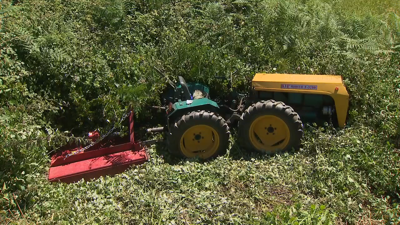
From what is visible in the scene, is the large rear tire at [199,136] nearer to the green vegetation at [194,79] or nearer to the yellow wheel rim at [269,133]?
the green vegetation at [194,79]

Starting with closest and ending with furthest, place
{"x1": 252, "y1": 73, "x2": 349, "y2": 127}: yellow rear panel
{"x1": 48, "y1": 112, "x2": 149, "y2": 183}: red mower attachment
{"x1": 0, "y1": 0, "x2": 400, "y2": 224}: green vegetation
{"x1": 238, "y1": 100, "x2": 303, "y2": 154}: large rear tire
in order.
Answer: {"x1": 0, "y1": 0, "x2": 400, "y2": 224}: green vegetation → {"x1": 48, "y1": 112, "x2": 149, "y2": 183}: red mower attachment → {"x1": 238, "y1": 100, "x2": 303, "y2": 154}: large rear tire → {"x1": 252, "y1": 73, "x2": 349, "y2": 127}: yellow rear panel

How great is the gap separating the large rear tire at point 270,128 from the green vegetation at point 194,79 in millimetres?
182

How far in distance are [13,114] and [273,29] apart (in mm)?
4774

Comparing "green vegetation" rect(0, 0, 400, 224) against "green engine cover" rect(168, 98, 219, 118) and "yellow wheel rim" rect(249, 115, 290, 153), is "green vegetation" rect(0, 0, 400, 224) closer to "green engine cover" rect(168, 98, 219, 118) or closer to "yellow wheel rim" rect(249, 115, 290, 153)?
"yellow wheel rim" rect(249, 115, 290, 153)

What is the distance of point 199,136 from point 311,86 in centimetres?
168

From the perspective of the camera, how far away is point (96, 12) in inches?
298

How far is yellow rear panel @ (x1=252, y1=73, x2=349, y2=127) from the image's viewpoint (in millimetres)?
5177

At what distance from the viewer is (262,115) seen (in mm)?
5094

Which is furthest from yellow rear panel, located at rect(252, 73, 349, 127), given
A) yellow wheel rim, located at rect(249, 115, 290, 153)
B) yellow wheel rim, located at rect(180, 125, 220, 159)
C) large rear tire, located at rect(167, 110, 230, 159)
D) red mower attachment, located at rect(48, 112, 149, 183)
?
red mower attachment, located at rect(48, 112, 149, 183)

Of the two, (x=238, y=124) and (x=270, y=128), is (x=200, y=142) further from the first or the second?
Result: (x=270, y=128)

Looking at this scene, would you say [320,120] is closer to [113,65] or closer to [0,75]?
[113,65]

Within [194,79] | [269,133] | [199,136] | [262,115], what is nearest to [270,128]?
[269,133]

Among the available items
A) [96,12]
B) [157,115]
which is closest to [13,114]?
[157,115]

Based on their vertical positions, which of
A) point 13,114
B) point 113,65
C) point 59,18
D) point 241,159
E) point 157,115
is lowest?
point 241,159
